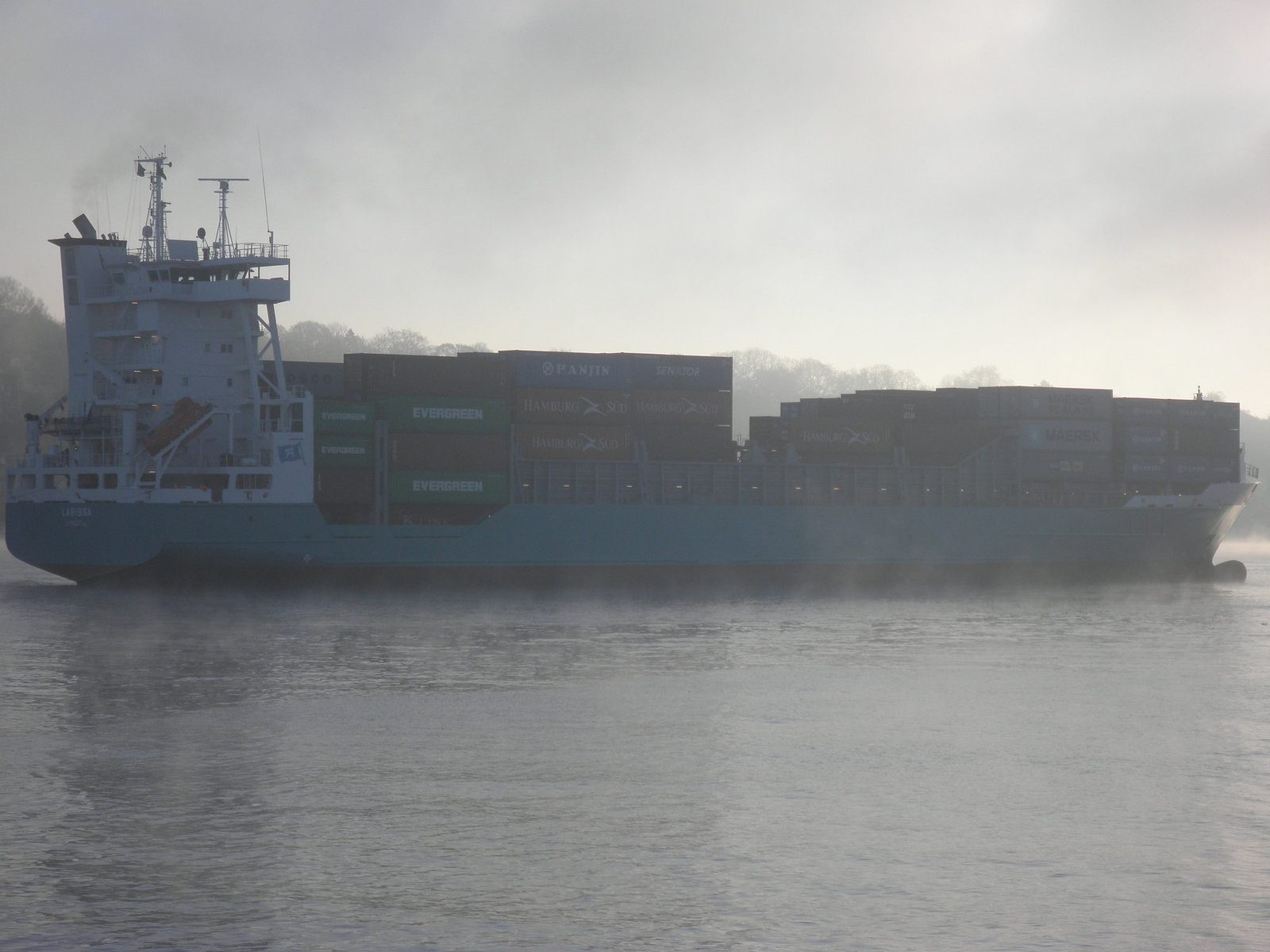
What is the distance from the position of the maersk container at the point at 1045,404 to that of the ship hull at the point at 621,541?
4.22 metres

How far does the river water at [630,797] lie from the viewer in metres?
10.1

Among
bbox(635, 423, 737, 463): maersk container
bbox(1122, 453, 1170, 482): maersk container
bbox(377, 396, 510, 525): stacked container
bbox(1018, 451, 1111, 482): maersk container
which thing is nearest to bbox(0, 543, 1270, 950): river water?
bbox(377, 396, 510, 525): stacked container

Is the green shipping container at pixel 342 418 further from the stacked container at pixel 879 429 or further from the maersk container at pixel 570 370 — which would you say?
the stacked container at pixel 879 429

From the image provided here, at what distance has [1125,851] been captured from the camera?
12.1 metres

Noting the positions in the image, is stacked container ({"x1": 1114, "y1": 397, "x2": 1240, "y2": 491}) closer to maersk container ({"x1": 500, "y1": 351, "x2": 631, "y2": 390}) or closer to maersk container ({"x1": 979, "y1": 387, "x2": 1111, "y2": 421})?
maersk container ({"x1": 979, "y1": 387, "x2": 1111, "y2": 421})

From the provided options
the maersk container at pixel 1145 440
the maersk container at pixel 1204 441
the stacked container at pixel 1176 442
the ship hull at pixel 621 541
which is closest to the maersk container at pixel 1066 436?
the maersk container at pixel 1145 440

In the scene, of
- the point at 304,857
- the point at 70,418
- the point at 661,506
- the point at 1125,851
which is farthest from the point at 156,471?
the point at 1125,851

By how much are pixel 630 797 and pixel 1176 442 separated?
5386cm

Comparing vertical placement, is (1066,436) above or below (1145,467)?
above

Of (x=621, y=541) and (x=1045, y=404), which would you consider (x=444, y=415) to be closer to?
(x=621, y=541)

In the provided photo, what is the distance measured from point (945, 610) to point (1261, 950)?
112 feet

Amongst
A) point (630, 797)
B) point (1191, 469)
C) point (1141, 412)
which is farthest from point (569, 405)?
point (630, 797)

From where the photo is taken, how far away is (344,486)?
46.9 metres

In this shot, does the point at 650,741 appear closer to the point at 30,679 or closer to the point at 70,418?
the point at 30,679
